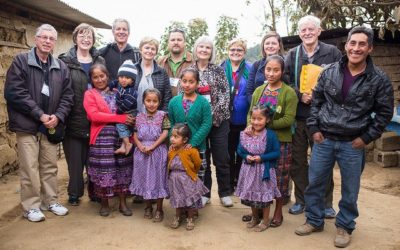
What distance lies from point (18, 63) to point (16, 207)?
178cm

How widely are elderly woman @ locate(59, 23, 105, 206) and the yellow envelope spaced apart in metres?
2.25

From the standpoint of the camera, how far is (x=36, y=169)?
4.02 meters

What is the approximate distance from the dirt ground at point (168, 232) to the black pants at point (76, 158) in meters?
0.24

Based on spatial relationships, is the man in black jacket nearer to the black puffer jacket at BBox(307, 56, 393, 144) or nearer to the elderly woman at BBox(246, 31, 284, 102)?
the black puffer jacket at BBox(307, 56, 393, 144)

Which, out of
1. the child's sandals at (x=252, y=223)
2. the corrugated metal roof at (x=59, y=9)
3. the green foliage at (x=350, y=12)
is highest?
the corrugated metal roof at (x=59, y=9)

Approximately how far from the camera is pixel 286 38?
25.2 ft

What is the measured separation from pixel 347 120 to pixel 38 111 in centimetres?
298

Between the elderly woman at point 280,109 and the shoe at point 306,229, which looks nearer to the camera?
the shoe at point 306,229

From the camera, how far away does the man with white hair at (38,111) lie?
12.7 ft

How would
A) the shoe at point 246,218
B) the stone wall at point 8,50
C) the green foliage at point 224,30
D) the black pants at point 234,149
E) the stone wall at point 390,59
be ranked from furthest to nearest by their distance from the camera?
the green foliage at point 224,30, the stone wall at point 390,59, the stone wall at point 8,50, the black pants at point 234,149, the shoe at point 246,218

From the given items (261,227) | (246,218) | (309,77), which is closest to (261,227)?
(261,227)

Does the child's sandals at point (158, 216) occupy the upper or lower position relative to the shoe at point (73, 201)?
lower

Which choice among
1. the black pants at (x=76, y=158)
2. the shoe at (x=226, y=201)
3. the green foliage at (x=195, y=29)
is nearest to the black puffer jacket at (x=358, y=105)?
the shoe at (x=226, y=201)

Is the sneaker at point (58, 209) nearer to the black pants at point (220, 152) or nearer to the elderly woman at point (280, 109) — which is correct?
the black pants at point (220, 152)
